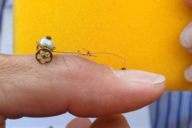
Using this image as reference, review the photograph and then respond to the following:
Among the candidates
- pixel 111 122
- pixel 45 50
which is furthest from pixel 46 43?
pixel 111 122

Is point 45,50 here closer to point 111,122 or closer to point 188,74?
point 111,122

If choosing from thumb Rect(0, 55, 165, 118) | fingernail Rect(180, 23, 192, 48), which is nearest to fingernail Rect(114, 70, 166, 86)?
thumb Rect(0, 55, 165, 118)

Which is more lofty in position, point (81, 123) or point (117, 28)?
point (117, 28)

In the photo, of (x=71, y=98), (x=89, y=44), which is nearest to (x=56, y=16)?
(x=89, y=44)

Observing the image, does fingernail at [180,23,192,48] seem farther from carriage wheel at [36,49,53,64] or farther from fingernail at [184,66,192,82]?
carriage wheel at [36,49,53,64]

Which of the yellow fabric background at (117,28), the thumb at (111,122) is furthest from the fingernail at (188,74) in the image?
the thumb at (111,122)

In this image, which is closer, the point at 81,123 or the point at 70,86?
the point at 70,86
